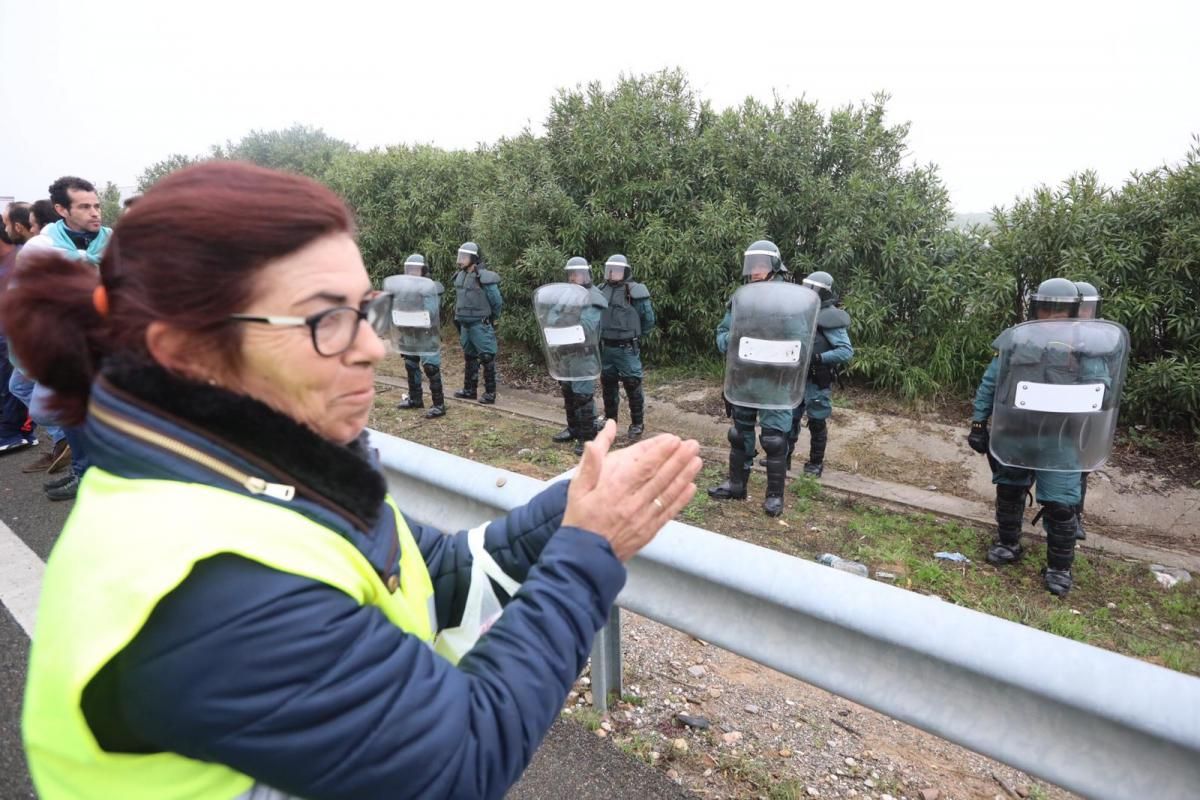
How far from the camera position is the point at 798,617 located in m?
1.67

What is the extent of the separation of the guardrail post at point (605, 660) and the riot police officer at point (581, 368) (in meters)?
4.73

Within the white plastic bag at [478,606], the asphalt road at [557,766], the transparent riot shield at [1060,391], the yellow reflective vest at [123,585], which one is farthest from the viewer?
the transparent riot shield at [1060,391]

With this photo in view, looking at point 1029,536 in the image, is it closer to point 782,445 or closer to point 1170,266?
point 782,445

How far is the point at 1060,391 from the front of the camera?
4.25 meters

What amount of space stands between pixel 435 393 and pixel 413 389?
1.24ft

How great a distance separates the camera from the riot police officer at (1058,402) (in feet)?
13.8

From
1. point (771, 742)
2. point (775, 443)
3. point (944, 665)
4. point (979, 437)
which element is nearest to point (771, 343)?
point (775, 443)

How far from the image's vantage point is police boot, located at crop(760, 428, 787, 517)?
18.6 ft

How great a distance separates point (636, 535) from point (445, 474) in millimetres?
1517

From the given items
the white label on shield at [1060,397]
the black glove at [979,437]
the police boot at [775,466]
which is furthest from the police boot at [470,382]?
the white label on shield at [1060,397]

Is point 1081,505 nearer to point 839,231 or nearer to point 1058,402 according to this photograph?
point 1058,402

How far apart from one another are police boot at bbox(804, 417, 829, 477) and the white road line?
5588 mm

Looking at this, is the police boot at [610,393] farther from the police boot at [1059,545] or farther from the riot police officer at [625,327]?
the police boot at [1059,545]

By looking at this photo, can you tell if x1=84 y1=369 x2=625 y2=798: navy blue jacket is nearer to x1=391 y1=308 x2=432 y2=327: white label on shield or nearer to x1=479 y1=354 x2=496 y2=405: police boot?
x1=391 y1=308 x2=432 y2=327: white label on shield
